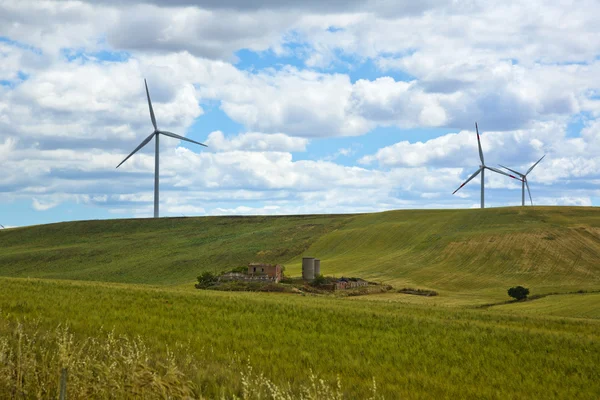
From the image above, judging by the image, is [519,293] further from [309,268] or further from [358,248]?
[358,248]

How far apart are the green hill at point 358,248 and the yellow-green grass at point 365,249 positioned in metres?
0.18

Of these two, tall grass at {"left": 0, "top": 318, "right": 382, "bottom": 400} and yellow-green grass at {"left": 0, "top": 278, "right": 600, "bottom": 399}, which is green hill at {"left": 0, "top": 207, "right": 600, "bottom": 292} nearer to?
yellow-green grass at {"left": 0, "top": 278, "right": 600, "bottom": 399}

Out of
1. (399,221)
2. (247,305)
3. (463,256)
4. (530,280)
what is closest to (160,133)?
(399,221)

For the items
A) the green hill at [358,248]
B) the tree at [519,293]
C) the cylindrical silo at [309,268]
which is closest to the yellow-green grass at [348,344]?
the tree at [519,293]

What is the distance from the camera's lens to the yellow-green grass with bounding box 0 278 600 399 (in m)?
15.1

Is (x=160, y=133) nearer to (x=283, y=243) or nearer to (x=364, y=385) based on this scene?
(x=283, y=243)

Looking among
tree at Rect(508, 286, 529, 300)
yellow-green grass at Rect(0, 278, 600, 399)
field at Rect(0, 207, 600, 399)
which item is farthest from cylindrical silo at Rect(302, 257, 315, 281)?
yellow-green grass at Rect(0, 278, 600, 399)

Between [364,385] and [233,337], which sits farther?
[233,337]

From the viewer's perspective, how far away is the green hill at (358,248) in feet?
272

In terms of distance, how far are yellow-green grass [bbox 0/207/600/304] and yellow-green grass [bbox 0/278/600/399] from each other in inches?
1458

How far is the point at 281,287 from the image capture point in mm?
64500

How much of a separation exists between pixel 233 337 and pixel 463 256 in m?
75.2

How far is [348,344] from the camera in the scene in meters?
20.8

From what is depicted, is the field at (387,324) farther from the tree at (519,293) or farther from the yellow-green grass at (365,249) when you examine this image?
the tree at (519,293)
